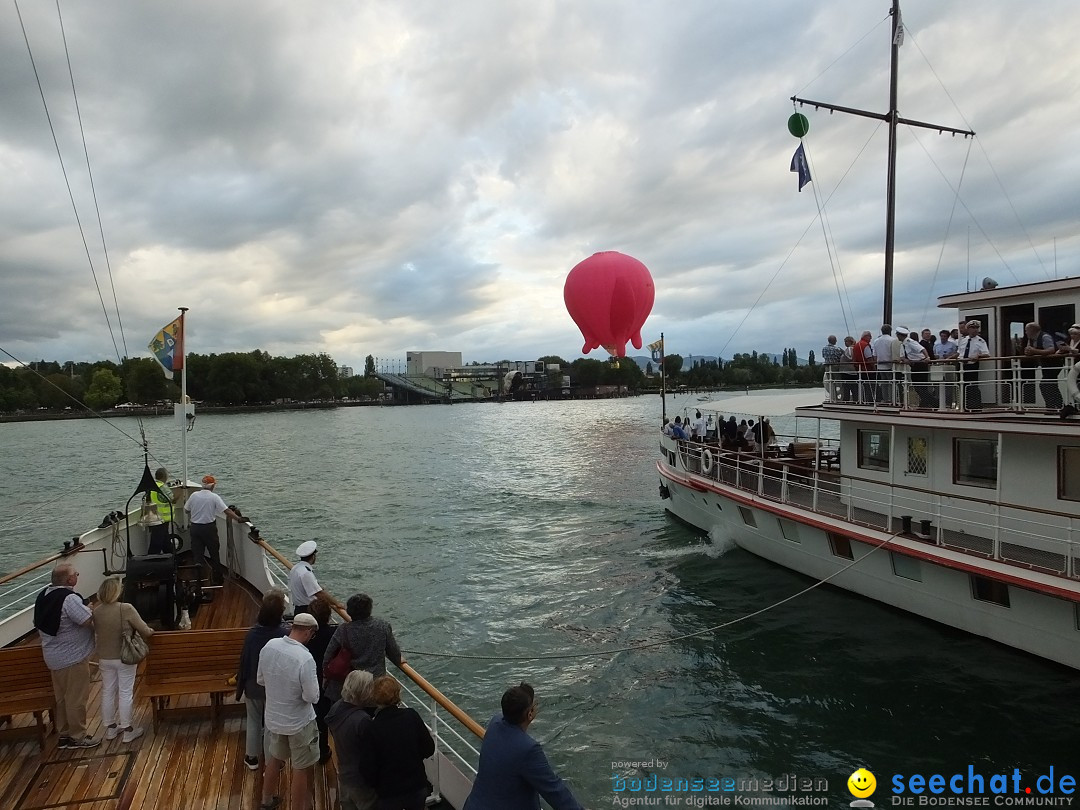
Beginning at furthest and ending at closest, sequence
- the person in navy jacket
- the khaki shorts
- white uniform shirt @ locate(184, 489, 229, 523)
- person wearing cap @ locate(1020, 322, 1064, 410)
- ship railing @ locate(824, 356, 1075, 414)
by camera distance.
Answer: white uniform shirt @ locate(184, 489, 229, 523) < ship railing @ locate(824, 356, 1075, 414) < person wearing cap @ locate(1020, 322, 1064, 410) < the khaki shorts < the person in navy jacket

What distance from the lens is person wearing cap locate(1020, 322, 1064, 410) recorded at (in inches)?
423

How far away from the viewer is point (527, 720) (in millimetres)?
3934

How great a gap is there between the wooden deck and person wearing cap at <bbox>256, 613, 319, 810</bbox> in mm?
527

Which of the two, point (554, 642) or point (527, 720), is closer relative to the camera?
point (527, 720)

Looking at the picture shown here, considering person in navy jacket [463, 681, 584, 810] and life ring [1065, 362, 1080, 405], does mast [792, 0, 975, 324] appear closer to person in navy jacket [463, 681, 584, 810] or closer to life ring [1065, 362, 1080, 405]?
life ring [1065, 362, 1080, 405]

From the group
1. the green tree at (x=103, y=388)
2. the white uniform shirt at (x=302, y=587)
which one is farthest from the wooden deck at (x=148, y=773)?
the green tree at (x=103, y=388)

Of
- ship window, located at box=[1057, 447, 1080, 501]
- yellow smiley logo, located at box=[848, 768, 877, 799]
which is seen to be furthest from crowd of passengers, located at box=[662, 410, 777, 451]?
yellow smiley logo, located at box=[848, 768, 877, 799]

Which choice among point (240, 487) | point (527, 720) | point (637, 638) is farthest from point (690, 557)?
point (240, 487)

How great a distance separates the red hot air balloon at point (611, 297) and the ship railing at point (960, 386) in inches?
184

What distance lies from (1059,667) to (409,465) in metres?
42.9

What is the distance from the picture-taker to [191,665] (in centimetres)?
672

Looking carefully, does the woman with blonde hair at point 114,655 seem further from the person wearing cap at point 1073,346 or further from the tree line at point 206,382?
the tree line at point 206,382

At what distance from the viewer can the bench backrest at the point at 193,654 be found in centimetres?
663

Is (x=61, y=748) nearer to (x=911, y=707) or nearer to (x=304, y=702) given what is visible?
(x=304, y=702)
